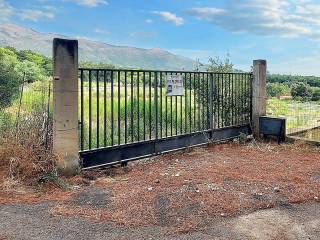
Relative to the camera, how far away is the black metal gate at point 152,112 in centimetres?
645

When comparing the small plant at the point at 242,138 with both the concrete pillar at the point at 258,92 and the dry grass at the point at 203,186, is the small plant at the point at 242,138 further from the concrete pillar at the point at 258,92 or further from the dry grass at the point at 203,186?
the dry grass at the point at 203,186

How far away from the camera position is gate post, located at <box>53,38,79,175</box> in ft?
18.6

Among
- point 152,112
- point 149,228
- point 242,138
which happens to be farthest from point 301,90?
point 149,228

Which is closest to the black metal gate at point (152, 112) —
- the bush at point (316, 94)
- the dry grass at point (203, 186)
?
the dry grass at point (203, 186)

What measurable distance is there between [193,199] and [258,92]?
5823mm

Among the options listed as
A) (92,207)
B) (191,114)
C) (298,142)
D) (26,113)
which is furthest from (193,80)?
(92,207)

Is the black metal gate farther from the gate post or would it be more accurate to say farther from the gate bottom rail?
the gate post

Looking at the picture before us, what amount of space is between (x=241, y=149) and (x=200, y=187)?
3.55m

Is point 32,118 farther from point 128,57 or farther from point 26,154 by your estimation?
point 128,57

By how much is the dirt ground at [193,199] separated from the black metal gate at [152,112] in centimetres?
41

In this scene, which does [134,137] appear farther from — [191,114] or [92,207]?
[92,207]

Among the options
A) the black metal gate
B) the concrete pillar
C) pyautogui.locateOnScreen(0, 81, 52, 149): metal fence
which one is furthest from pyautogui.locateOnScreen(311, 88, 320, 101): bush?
pyautogui.locateOnScreen(0, 81, 52, 149): metal fence

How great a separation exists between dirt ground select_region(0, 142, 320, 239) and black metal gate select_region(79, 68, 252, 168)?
408mm

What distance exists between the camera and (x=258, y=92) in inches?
393
